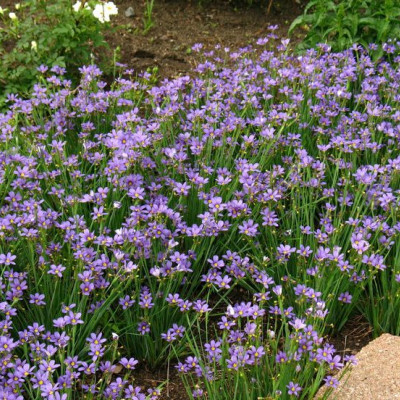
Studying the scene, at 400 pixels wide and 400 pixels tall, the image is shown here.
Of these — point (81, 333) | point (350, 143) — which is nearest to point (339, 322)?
point (350, 143)

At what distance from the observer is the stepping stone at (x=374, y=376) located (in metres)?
2.54

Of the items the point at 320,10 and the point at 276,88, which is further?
the point at 320,10

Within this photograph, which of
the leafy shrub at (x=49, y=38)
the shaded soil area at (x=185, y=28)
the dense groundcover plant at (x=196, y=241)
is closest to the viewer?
the dense groundcover plant at (x=196, y=241)

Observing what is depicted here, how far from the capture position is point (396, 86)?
4133mm

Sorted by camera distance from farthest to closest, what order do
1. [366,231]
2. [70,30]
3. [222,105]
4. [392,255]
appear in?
[70,30] → [222,105] → [392,255] → [366,231]

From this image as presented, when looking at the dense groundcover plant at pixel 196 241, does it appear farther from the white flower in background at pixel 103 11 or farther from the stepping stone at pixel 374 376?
the white flower in background at pixel 103 11

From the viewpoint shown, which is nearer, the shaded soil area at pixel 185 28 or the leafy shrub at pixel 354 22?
the leafy shrub at pixel 354 22

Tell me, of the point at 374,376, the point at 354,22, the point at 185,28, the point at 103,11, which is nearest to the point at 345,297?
the point at 374,376

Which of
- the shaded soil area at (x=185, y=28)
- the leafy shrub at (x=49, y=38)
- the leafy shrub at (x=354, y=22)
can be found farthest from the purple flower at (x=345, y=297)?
the shaded soil area at (x=185, y=28)

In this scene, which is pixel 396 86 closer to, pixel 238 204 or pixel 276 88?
pixel 276 88

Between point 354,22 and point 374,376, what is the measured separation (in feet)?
9.67

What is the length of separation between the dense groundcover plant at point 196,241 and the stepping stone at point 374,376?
13 cm

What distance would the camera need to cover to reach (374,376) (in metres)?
2.62

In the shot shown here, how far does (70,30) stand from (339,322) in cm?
284
